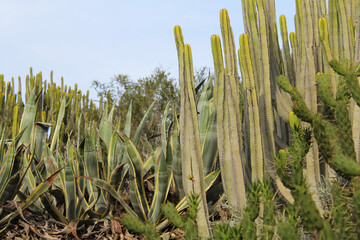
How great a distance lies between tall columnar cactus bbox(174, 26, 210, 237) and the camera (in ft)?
9.80

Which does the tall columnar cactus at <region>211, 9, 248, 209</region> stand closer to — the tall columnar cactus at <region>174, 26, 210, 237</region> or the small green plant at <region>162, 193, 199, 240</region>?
the tall columnar cactus at <region>174, 26, 210, 237</region>

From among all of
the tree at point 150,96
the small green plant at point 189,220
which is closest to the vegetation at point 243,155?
the small green plant at point 189,220

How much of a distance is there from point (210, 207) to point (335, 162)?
179 centimetres

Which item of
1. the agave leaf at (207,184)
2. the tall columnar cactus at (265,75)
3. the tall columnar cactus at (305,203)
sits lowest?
the agave leaf at (207,184)

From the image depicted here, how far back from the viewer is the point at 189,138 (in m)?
3.02

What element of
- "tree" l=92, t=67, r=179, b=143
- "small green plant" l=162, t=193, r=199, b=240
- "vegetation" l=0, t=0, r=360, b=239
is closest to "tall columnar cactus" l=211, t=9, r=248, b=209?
"vegetation" l=0, t=0, r=360, b=239

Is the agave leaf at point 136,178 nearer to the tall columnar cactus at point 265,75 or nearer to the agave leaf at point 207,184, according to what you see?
the agave leaf at point 207,184

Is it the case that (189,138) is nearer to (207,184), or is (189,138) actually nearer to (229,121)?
(229,121)

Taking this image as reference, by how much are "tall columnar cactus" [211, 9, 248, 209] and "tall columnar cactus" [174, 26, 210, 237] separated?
0.18 meters

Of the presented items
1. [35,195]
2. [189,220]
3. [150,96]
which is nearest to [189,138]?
[189,220]

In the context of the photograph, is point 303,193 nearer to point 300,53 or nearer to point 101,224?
point 300,53

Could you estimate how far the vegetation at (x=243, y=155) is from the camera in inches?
89.7

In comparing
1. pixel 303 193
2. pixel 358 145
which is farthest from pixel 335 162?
pixel 358 145

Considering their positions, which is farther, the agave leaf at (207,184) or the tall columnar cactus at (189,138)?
the agave leaf at (207,184)
